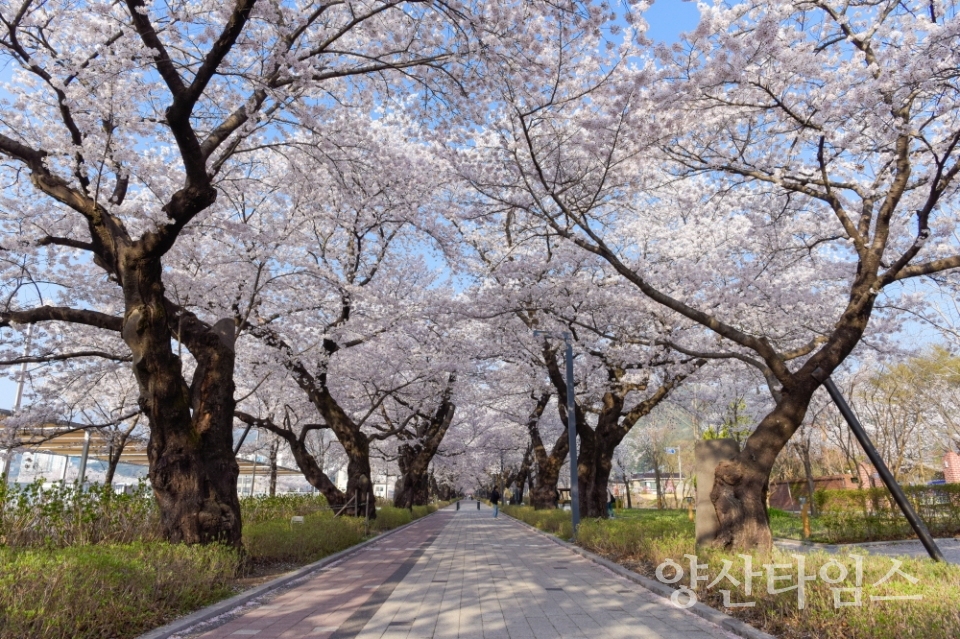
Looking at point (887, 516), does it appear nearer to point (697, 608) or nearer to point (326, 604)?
point (697, 608)

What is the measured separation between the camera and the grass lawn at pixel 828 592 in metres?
4.58

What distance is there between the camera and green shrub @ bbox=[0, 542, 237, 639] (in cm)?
471

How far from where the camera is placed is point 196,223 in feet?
42.6

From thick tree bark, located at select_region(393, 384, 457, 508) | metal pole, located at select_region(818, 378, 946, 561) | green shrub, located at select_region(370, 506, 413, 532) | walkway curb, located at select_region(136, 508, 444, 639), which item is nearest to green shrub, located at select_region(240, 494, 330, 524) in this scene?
green shrub, located at select_region(370, 506, 413, 532)

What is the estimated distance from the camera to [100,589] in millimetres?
5391

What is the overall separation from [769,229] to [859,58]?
450 cm

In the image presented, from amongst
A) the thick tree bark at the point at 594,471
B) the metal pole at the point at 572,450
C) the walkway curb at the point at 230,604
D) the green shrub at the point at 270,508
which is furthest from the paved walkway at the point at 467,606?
the thick tree bark at the point at 594,471

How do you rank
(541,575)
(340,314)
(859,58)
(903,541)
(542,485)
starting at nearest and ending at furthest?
(859,58)
(541,575)
(903,541)
(340,314)
(542,485)

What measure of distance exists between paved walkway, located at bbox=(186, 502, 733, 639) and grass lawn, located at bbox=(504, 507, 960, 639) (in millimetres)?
509

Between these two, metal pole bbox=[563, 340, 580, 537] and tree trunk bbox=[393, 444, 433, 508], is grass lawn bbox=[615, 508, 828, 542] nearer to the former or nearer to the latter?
metal pole bbox=[563, 340, 580, 537]

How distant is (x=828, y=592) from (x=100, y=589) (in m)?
6.43

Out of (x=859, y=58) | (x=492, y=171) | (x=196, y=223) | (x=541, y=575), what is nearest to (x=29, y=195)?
(x=196, y=223)

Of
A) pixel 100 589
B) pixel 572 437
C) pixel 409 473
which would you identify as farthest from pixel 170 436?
pixel 409 473

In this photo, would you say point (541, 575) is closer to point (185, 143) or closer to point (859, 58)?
point (185, 143)
